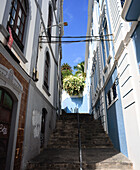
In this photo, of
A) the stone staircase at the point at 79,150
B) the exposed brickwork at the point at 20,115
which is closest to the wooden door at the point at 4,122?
the exposed brickwork at the point at 20,115

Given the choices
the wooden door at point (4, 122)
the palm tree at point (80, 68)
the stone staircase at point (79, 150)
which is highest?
the palm tree at point (80, 68)

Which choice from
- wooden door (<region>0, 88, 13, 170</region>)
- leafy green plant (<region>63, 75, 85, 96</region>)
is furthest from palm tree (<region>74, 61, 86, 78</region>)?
wooden door (<region>0, 88, 13, 170</region>)

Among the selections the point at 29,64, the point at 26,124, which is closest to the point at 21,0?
the point at 29,64

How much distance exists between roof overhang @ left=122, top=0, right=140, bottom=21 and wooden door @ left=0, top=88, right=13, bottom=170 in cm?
407

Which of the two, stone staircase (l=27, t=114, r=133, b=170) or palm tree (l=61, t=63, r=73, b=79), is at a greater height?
palm tree (l=61, t=63, r=73, b=79)

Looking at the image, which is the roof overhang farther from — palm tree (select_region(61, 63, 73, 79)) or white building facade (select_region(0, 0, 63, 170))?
palm tree (select_region(61, 63, 73, 79))

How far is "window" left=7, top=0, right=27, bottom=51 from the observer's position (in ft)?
14.7

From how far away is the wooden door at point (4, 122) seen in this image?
359cm

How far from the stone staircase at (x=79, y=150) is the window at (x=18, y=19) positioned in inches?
168

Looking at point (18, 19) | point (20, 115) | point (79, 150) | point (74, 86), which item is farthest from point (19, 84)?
point (74, 86)

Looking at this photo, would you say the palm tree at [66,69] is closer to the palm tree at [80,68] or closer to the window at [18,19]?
the palm tree at [80,68]

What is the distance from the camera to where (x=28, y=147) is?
487 centimetres

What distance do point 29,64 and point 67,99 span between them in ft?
51.8

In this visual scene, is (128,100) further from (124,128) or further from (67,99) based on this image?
(67,99)
